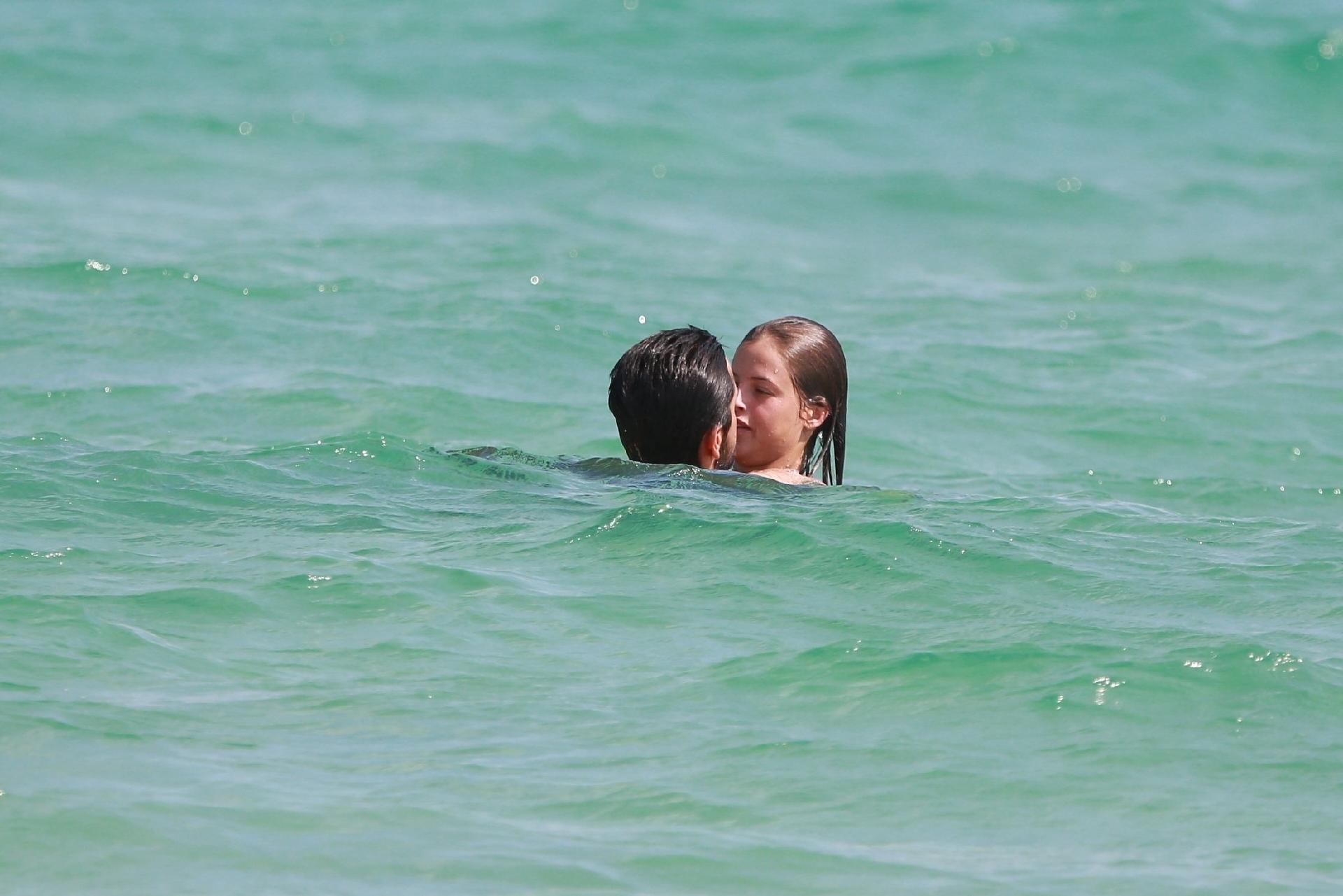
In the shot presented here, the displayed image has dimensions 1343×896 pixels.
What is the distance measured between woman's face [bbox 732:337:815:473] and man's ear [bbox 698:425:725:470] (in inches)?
8.0

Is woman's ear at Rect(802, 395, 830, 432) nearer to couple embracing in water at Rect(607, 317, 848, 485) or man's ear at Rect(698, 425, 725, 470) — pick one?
couple embracing in water at Rect(607, 317, 848, 485)

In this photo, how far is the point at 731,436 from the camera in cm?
618

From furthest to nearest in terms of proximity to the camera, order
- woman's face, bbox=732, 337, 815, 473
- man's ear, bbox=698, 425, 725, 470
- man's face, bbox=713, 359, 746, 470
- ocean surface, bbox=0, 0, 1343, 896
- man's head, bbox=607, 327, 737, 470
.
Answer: woman's face, bbox=732, 337, 815, 473 → man's face, bbox=713, 359, 746, 470 → man's ear, bbox=698, 425, 725, 470 → man's head, bbox=607, 327, 737, 470 → ocean surface, bbox=0, 0, 1343, 896

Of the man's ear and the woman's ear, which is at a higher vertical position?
the woman's ear

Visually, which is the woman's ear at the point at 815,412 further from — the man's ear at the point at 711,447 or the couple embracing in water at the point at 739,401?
the man's ear at the point at 711,447

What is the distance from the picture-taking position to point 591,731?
13.5 ft

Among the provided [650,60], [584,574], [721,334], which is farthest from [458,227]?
[584,574]

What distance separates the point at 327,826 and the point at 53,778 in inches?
25.8

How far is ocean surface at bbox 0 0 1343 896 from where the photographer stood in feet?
12.3

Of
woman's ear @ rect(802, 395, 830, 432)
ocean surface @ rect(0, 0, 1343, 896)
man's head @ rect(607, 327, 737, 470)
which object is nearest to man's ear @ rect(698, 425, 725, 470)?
man's head @ rect(607, 327, 737, 470)

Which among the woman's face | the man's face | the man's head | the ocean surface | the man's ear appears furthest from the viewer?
the woman's face

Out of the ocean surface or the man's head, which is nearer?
the ocean surface

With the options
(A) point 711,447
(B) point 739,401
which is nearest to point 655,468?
(A) point 711,447

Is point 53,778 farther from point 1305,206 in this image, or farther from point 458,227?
point 1305,206
